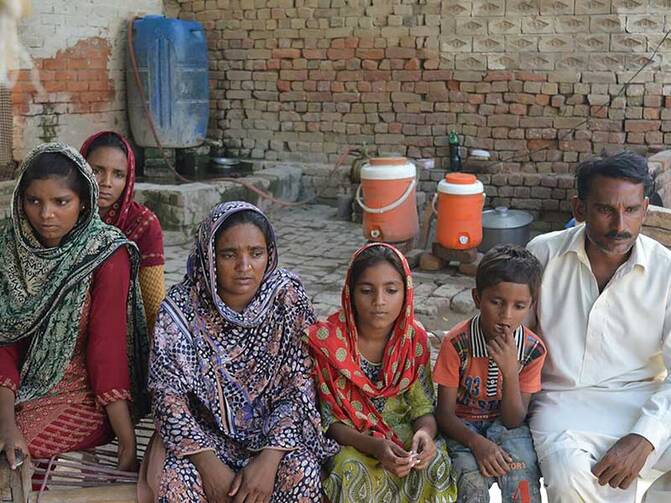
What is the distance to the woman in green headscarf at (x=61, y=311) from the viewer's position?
7.12 feet

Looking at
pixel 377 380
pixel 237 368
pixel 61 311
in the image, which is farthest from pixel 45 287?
pixel 377 380

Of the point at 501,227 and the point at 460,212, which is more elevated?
the point at 460,212

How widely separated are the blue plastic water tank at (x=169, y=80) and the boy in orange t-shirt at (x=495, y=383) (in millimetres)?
6459

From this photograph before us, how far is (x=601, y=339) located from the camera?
2305 mm

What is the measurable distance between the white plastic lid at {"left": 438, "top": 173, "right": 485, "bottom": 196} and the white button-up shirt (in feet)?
10.8

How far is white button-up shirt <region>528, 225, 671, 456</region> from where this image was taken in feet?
7.39

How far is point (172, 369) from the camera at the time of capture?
2156 mm

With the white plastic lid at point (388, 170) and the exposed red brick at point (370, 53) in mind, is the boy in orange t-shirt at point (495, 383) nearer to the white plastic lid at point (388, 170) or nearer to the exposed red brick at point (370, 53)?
the white plastic lid at point (388, 170)

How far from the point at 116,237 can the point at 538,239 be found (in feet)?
4.44

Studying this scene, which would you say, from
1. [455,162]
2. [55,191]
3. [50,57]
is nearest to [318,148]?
[455,162]

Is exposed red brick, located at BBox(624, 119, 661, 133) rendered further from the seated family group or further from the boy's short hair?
the boy's short hair

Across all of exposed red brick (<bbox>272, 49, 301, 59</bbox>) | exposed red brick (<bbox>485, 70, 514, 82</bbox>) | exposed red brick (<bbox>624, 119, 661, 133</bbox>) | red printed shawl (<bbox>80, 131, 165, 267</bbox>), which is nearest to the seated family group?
red printed shawl (<bbox>80, 131, 165, 267</bbox>)

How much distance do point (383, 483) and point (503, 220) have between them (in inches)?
179

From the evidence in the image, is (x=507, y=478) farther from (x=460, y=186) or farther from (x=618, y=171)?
(x=460, y=186)
